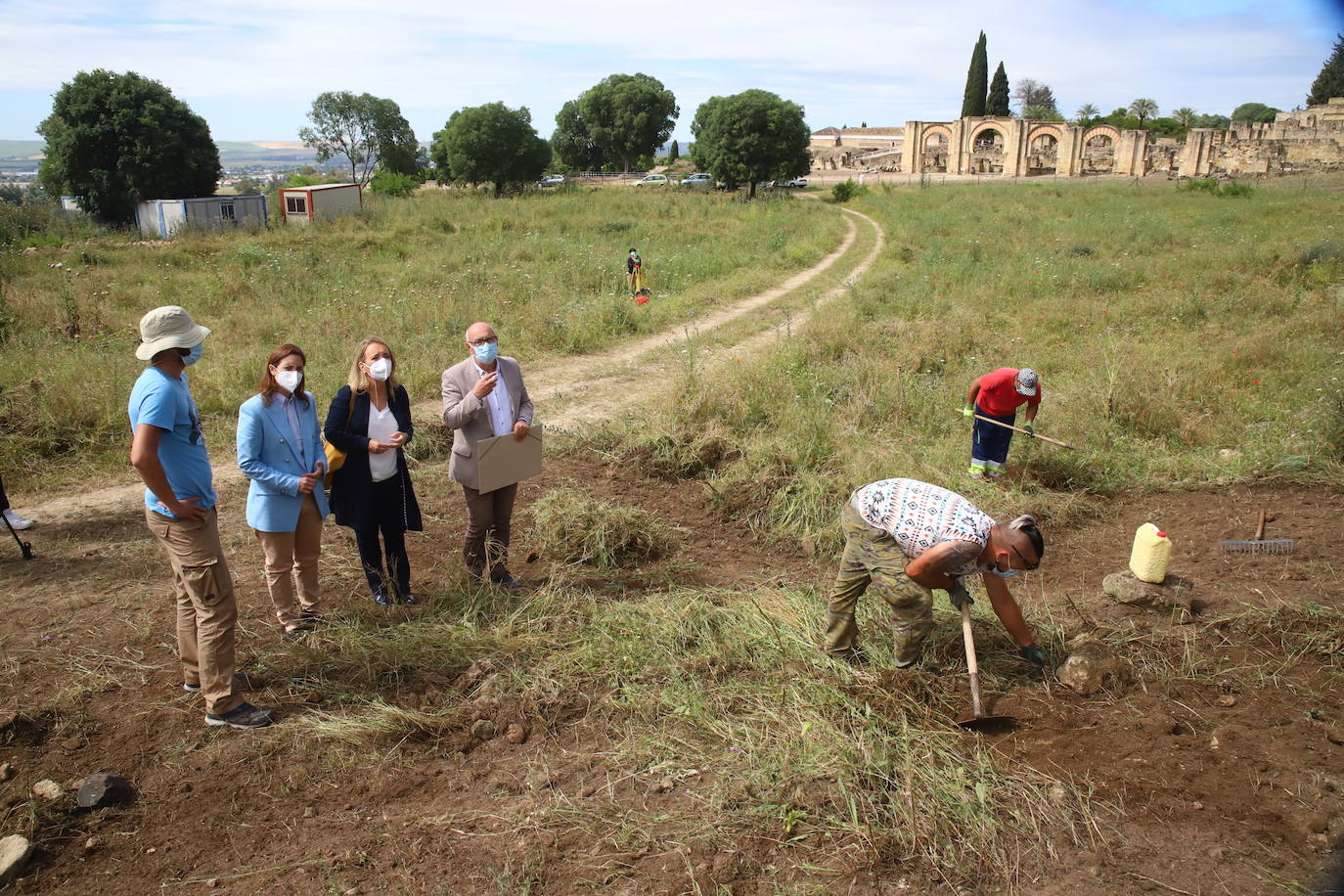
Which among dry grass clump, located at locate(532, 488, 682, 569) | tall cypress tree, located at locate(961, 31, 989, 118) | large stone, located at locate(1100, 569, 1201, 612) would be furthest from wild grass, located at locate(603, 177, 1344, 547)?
tall cypress tree, located at locate(961, 31, 989, 118)

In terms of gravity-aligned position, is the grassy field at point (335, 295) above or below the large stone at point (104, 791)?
above

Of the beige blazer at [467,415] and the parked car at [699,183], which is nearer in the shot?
the beige blazer at [467,415]

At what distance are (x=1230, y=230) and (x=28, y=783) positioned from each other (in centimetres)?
2226

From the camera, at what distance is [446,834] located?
2.80m

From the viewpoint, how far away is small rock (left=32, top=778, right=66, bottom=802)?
2904mm

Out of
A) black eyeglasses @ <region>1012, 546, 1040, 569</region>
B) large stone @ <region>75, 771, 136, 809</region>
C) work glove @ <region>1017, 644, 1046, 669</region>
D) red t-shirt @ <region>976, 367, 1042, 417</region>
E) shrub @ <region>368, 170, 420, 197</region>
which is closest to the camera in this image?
large stone @ <region>75, 771, 136, 809</region>

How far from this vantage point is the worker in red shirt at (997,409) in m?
6.18

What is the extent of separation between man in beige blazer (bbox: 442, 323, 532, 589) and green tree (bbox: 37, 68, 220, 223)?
1067 inches

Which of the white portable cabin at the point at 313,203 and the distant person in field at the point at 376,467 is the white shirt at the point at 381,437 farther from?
the white portable cabin at the point at 313,203

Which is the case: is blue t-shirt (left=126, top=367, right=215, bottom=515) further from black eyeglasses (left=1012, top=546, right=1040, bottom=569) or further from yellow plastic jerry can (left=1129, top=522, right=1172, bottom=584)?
yellow plastic jerry can (left=1129, top=522, right=1172, bottom=584)

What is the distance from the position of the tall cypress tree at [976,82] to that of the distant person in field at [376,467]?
61640 mm

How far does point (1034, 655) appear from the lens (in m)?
3.71

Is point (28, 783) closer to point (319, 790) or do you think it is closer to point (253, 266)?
point (319, 790)

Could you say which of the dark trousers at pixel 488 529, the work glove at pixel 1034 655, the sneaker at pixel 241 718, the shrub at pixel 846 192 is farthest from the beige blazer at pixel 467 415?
the shrub at pixel 846 192
